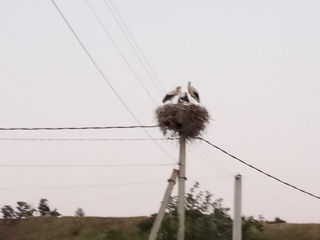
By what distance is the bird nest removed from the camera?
19391 millimetres

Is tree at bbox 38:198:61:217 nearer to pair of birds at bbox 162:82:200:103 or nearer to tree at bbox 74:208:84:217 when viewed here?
tree at bbox 74:208:84:217

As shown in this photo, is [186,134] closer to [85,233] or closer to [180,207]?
[180,207]

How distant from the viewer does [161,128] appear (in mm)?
19828

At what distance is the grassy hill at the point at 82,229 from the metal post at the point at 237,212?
49.3 ft

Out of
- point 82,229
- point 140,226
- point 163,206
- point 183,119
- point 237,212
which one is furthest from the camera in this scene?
point 82,229

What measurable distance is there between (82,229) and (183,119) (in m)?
18.2

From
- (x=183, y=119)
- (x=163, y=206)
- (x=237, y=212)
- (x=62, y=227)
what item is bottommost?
(x=237, y=212)

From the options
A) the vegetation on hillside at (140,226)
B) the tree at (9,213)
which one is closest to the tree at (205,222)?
the vegetation on hillside at (140,226)

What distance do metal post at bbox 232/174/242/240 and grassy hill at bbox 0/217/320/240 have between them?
1504 cm

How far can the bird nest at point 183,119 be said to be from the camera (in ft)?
63.6

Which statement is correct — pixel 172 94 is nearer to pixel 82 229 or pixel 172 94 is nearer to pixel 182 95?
pixel 182 95

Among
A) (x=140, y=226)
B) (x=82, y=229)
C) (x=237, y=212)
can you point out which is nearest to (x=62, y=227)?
(x=82, y=229)

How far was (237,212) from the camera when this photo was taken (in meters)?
16.6

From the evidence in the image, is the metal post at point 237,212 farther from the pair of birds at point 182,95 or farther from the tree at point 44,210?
the tree at point 44,210
